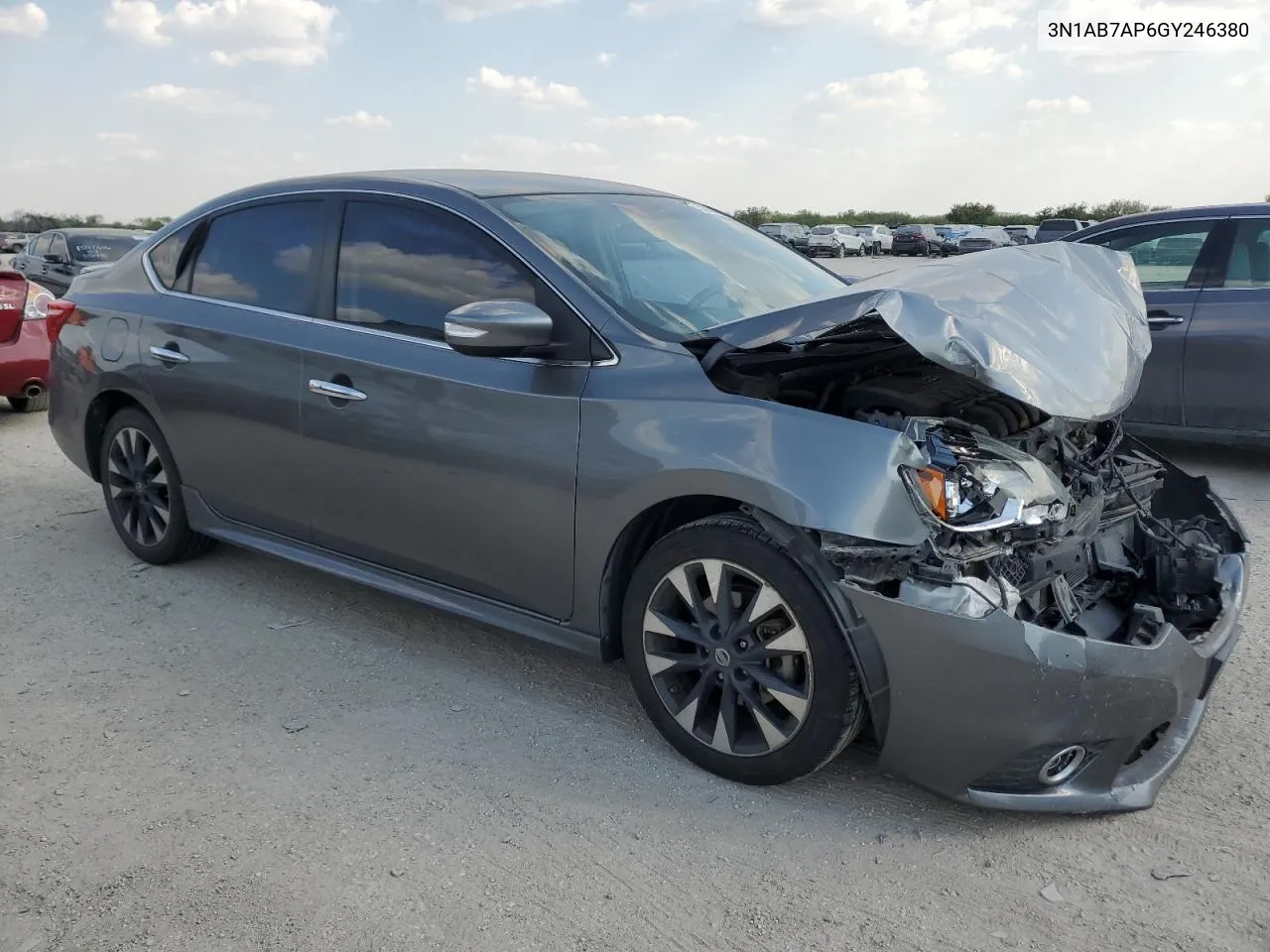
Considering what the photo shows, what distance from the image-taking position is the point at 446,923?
8.04 ft

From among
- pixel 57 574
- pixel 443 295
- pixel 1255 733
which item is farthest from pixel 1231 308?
pixel 57 574

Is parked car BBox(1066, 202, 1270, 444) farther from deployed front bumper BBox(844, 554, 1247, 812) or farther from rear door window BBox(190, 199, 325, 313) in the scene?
rear door window BBox(190, 199, 325, 313)

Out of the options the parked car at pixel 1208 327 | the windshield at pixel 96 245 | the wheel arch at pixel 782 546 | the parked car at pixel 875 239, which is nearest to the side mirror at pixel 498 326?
the wheel arch at pixel 782 546

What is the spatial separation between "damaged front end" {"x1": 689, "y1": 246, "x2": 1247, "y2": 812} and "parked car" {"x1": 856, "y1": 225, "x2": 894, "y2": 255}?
1962 inches

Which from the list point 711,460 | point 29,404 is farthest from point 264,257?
point 29,404

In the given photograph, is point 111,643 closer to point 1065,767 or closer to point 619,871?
point 619,871

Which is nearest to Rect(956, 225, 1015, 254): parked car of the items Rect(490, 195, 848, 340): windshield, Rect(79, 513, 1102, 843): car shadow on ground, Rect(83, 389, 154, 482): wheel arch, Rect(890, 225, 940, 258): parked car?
Rect(890, 225, 940, 258): parked car

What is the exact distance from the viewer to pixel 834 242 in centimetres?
4784

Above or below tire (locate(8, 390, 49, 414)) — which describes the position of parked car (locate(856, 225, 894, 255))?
above

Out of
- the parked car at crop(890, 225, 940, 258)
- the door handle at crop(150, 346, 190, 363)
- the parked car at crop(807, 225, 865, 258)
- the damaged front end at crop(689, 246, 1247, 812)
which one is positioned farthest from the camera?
the parked car at crop(807, 225, 865, 258)

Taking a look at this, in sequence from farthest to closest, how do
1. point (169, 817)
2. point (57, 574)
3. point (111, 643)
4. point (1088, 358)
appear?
point (57, 574) < point (111, 643) < point (1088, 358) < point (169, 817)

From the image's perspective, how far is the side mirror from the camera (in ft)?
10.0

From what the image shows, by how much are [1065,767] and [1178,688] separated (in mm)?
345

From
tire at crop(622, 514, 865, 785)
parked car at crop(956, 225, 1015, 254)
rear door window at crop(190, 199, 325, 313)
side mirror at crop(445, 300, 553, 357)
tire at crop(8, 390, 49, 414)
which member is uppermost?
parked car at crop(956, 225, 1015, 254)
